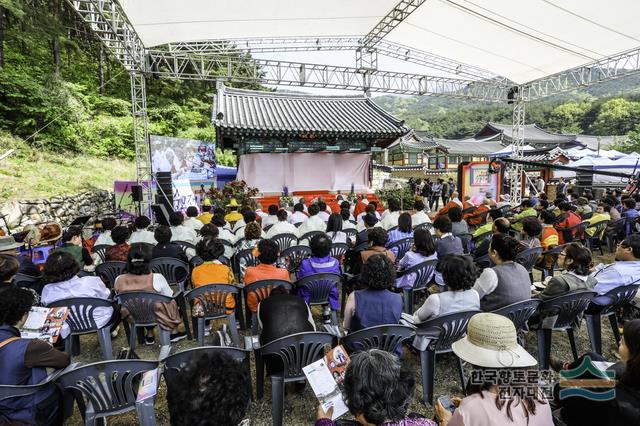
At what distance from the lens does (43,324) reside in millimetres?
2432

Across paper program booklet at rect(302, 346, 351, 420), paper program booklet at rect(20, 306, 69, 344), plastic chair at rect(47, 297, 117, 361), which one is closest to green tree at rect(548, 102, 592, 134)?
paper program booklet at rect(302, 346, 351, 420)

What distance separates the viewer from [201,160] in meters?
12.0

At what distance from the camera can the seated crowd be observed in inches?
57.3

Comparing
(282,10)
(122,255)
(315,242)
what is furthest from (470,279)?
(282,10)

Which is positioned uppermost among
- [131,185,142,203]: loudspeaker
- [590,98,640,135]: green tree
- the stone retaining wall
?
[590,98,640,135]: green tree

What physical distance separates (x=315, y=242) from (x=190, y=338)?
6.14ft

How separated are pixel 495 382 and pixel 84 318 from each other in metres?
3.33

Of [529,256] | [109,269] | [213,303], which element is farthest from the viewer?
[529,256]

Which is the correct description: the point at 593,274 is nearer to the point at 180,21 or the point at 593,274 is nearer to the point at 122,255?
the point at 122,255

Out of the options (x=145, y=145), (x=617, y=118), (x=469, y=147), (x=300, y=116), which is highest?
(x=617, y=118)

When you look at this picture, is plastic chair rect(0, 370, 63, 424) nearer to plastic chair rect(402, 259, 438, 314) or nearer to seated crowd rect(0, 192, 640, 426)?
seated crowd rect(0, 192, 640, 426)

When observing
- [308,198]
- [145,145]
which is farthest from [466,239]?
[145,145]

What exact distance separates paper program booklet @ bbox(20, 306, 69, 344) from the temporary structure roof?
747 cm

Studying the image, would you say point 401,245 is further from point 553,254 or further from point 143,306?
point 143,306
